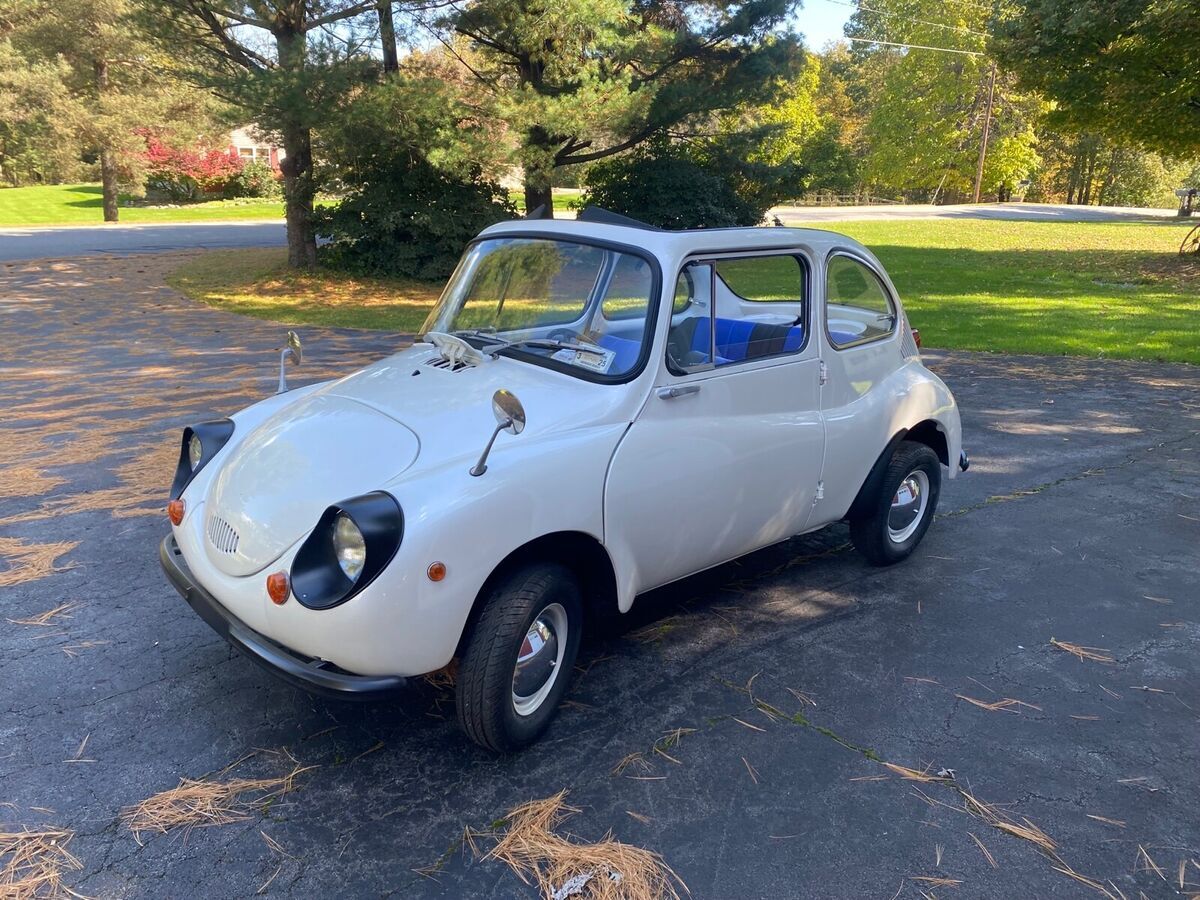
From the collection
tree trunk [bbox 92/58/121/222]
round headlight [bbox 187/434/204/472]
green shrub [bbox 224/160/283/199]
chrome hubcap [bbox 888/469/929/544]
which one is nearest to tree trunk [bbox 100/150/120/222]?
tree trunk [bbox 92/58/121/222]

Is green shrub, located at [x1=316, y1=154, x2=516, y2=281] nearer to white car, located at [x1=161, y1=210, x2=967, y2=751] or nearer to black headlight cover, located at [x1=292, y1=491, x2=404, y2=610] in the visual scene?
white car, located at [x1=161, y1=210, x2=967, y2=751]

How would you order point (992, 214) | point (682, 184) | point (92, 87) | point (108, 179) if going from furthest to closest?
point (992, 214) < point (108, 179) < point (92, 87) < point (682, 184)

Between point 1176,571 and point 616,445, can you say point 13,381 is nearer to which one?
point 616,445

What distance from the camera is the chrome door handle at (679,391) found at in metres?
3.54

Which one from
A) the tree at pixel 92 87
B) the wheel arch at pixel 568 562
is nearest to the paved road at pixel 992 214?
the tree at pixel 92 87

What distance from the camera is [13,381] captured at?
28.9 feet

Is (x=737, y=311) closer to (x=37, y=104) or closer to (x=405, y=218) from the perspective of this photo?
(x=405, y=218)

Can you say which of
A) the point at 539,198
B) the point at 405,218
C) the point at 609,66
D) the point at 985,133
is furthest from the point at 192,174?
the point at 985,133

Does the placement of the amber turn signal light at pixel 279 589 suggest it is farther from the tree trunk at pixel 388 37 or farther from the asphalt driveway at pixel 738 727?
the tree trunk at pixel 388 37

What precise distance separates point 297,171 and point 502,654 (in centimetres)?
1532

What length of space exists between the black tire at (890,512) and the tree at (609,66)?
10568mm

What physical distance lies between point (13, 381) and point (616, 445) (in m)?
8.09

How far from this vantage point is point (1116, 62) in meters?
16.5

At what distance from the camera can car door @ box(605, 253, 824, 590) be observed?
344cm
